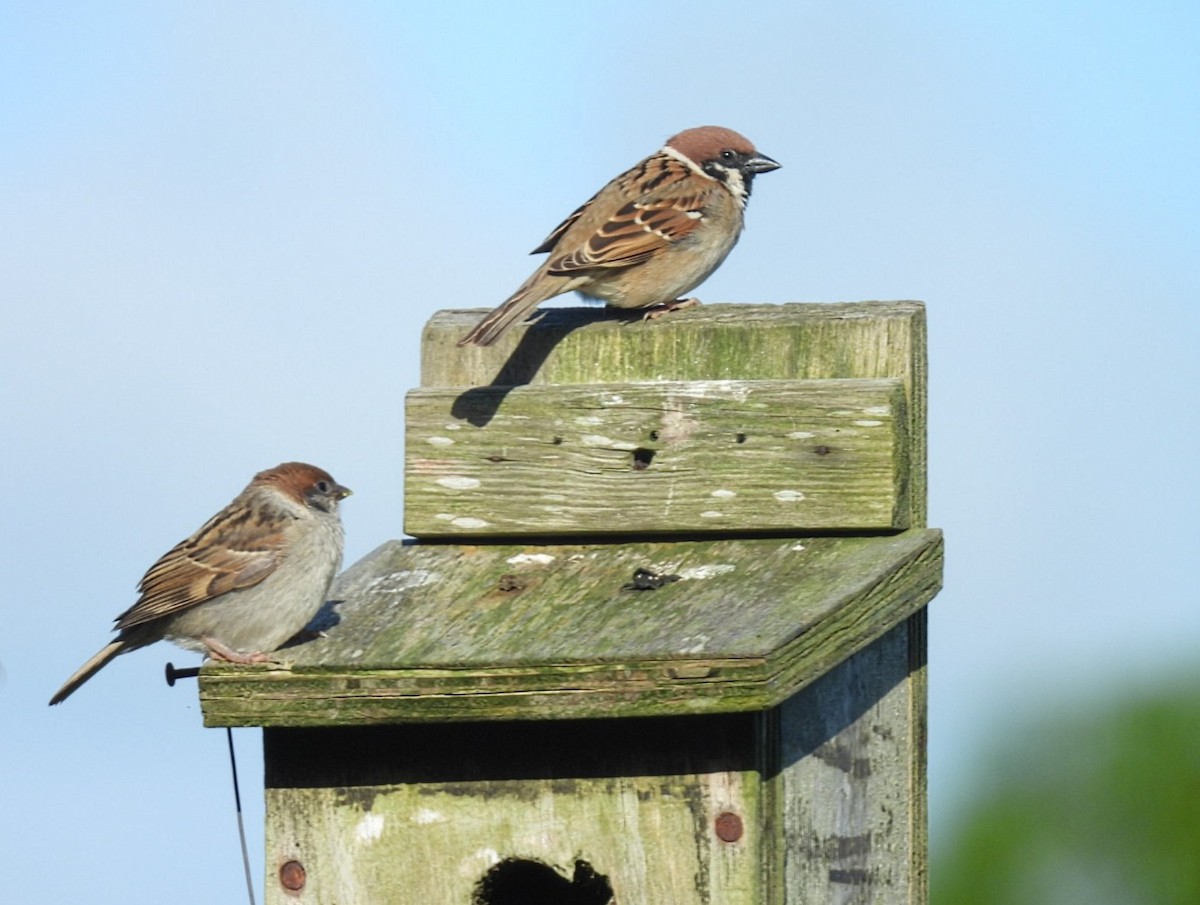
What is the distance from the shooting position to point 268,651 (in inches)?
182

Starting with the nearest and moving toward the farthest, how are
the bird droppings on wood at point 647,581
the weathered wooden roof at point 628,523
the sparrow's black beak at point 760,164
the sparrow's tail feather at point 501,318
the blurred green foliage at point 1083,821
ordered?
the weathered wooden roof at point 628,523
the bird droppings on wood at point 647,581
the sparrow's tail feather at point 501,318
the sparrow's black beak at point 760,164
the blurred green foliage at point 1083,821

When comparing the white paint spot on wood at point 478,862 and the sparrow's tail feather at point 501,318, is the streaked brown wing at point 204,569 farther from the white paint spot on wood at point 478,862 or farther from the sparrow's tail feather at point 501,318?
the white paint spot on wood at point 478,862

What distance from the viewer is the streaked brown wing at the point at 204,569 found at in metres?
4.98

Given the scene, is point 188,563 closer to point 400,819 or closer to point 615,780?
point 400,819

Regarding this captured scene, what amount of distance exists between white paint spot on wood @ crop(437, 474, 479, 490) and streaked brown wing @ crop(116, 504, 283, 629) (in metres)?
0.41

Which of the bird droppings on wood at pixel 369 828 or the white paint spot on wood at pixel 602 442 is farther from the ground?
the white paint spot on wood at pixel 602 442

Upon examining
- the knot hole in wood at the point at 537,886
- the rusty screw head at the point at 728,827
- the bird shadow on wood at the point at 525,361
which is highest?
the bird shadow on wood at the point at 525,361

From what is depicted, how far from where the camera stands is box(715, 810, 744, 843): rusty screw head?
4130 mm

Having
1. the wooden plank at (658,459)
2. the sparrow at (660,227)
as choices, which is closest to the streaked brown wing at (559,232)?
the sparrow at (660,227)

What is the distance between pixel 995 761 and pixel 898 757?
7673 mm

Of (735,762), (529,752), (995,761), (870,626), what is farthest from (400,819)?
(995,761)

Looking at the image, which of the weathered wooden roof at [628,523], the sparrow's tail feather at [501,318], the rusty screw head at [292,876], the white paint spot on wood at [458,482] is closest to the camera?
the weathered wooden roof at [628,523]

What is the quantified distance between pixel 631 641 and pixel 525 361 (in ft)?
4.06

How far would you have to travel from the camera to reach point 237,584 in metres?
4.98
